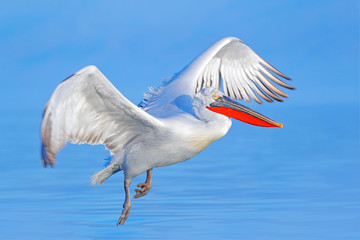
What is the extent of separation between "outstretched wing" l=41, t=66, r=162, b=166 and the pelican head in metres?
0.57

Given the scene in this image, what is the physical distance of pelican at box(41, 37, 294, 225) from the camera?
303 inches

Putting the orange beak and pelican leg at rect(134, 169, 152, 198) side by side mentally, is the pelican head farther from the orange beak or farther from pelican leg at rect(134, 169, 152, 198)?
pelican leg at rect(134, 169, 152, 198)

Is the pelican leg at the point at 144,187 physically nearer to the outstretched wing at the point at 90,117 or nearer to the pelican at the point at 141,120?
the pelican at the point at 141,120

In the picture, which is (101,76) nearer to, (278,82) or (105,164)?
(105,164)

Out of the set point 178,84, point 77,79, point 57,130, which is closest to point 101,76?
point 77,79

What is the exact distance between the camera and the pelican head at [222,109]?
27.9 feet

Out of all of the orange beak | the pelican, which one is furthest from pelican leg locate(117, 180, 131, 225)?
the orange beak

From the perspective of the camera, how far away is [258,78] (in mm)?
10414

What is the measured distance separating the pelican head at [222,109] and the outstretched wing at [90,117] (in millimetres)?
566

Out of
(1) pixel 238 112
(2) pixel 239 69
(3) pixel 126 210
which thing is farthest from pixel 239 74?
(3) pixel 126 210

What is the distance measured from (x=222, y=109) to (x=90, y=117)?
157cm

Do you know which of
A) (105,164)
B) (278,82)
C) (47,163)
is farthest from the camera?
(278,82)

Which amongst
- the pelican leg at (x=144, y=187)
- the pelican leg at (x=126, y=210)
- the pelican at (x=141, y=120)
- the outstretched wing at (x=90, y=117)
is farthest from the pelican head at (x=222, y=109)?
the pelican leg at (x=144, y=187)

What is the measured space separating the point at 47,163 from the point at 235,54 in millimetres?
3895
